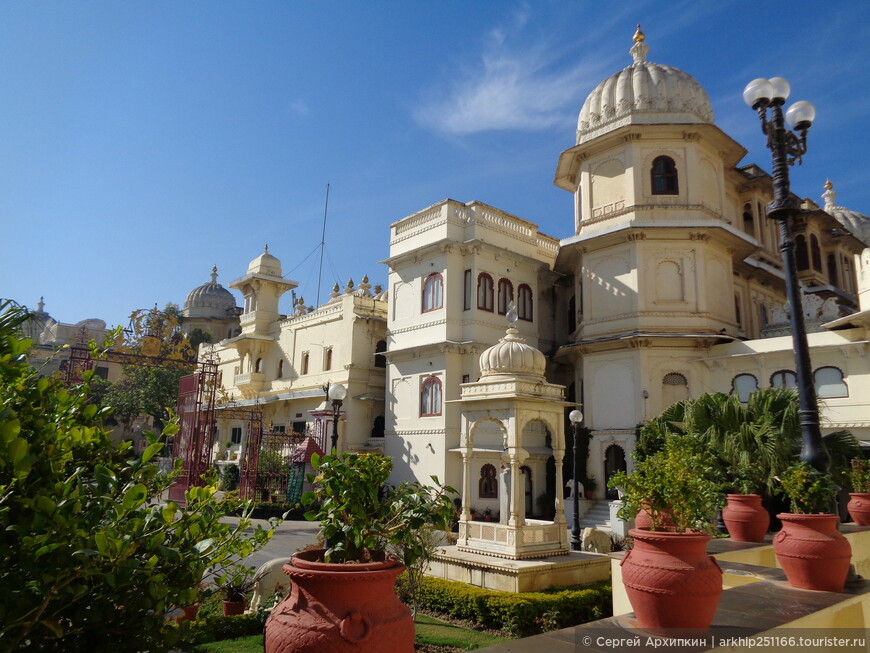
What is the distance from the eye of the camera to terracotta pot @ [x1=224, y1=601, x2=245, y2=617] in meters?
9.64

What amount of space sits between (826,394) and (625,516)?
1653 cm

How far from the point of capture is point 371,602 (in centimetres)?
353

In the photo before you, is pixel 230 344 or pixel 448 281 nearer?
pixel 448 281

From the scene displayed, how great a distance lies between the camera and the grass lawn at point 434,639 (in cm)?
812

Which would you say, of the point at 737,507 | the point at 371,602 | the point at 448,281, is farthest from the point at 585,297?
the point at 371,602

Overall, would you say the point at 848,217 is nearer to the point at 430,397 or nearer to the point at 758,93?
the point at 430,397

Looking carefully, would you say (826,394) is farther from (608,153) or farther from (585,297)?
(608,153)

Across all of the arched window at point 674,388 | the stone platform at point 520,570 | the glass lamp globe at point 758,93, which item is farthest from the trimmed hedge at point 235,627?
the arched window at point 674,388

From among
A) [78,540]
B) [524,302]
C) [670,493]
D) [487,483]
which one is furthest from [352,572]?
[524,302]

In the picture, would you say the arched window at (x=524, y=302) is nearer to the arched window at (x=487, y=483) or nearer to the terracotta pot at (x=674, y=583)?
the arched window at (x=487, y=483)

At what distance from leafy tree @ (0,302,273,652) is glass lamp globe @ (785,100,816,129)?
969cm

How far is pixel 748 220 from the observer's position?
2884cm

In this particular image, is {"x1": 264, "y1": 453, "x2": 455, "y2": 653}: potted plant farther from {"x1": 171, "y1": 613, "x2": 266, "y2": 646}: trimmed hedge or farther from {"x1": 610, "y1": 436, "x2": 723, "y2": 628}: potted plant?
{"x1": 171, "y1": 613, "x2": 266, "y2": 646}: trimmed hedge

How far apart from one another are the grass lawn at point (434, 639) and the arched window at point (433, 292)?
15.7m
